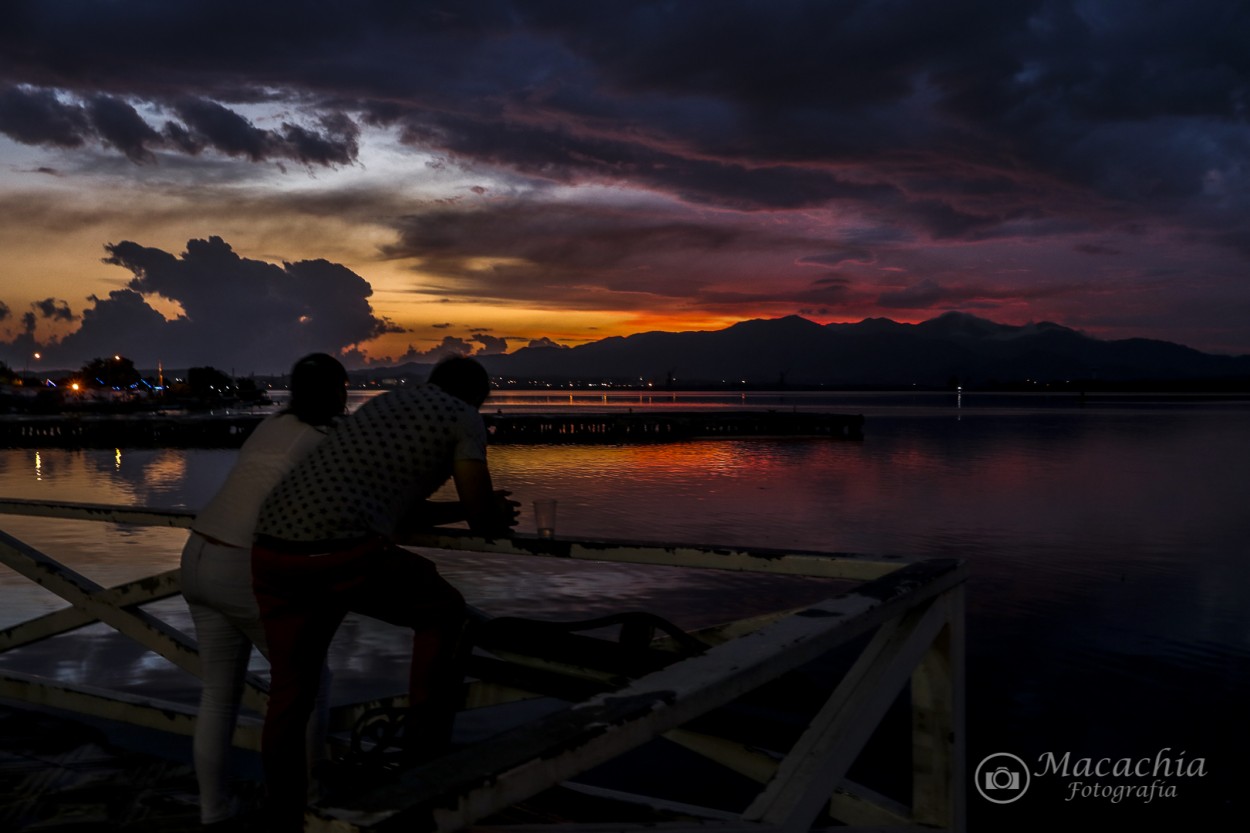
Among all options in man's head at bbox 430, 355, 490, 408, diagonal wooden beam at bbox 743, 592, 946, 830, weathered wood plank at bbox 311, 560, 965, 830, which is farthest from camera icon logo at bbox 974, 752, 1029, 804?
weathered wood plank at bbox 311, 560, 965, 830

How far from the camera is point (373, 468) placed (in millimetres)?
2830

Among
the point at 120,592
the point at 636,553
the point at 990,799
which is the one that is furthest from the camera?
the point at 990,799

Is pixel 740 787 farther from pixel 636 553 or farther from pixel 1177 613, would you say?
pixel 1177 613

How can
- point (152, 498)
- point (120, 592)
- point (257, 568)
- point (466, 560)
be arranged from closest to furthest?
point (257, 568) < point (120, 592) < point (466, 560) < point (152, 498)

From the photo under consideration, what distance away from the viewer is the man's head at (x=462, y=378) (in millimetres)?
3412

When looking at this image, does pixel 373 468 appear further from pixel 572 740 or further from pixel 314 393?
pixel 572 740

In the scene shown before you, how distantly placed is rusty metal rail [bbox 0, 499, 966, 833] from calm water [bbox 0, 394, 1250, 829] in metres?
4.49

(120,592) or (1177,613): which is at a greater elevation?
(120,592)

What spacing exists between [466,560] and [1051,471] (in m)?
28.8

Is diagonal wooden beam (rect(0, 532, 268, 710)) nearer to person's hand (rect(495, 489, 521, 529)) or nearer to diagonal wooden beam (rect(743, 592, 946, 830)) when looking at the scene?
person's hand (rect(495, 489, 521, 529))

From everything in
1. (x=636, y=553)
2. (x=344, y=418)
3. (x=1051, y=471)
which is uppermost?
(x=344, y=418)

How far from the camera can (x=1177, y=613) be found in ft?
42.8

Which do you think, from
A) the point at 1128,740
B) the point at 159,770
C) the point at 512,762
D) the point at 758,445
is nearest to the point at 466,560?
the point at 1128,740

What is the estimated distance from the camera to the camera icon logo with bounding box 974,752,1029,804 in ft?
23.4
